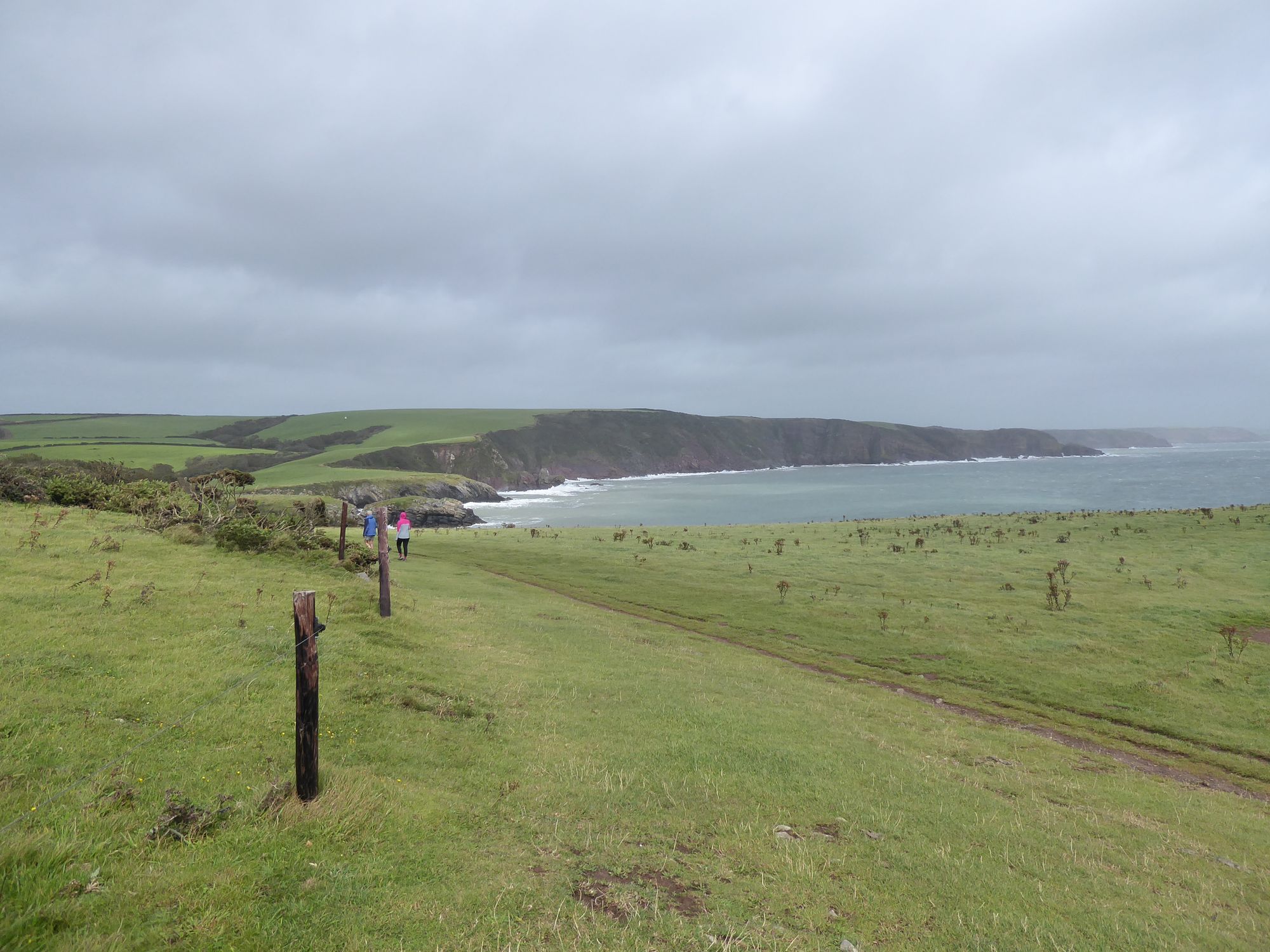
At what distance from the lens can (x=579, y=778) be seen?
10.0 m

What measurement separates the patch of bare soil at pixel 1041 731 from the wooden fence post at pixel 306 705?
15682mm

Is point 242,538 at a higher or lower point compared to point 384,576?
higher

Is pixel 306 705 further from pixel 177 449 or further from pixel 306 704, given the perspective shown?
pixel 177 449

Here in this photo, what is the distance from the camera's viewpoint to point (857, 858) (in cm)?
827

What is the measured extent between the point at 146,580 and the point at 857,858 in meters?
17.1

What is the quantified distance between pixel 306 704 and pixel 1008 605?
28154mm

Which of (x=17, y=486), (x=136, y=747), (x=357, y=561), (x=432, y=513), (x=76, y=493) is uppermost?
(x=17, y=486)

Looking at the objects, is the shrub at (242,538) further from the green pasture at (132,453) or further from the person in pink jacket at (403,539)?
the green pasture at (132,453)

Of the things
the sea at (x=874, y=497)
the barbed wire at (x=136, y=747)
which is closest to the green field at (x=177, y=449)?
the sea at (x=874, y=497)

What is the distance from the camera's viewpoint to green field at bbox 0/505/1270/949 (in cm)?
624

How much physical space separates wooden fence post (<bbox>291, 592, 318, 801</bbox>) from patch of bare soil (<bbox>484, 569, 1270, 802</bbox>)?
15.7 meters

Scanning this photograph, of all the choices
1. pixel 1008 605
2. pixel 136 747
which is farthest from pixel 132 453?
pixel 1008 605

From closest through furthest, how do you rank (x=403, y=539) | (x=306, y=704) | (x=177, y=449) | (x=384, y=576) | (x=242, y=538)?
(x=306, y=704) < (x=384, y=576) < (x=242, y=538) < (x=403, y=539) < (x=177, y=449)

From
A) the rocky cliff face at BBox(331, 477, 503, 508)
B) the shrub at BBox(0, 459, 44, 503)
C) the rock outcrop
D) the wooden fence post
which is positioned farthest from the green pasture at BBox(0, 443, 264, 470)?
the wooden fence post
